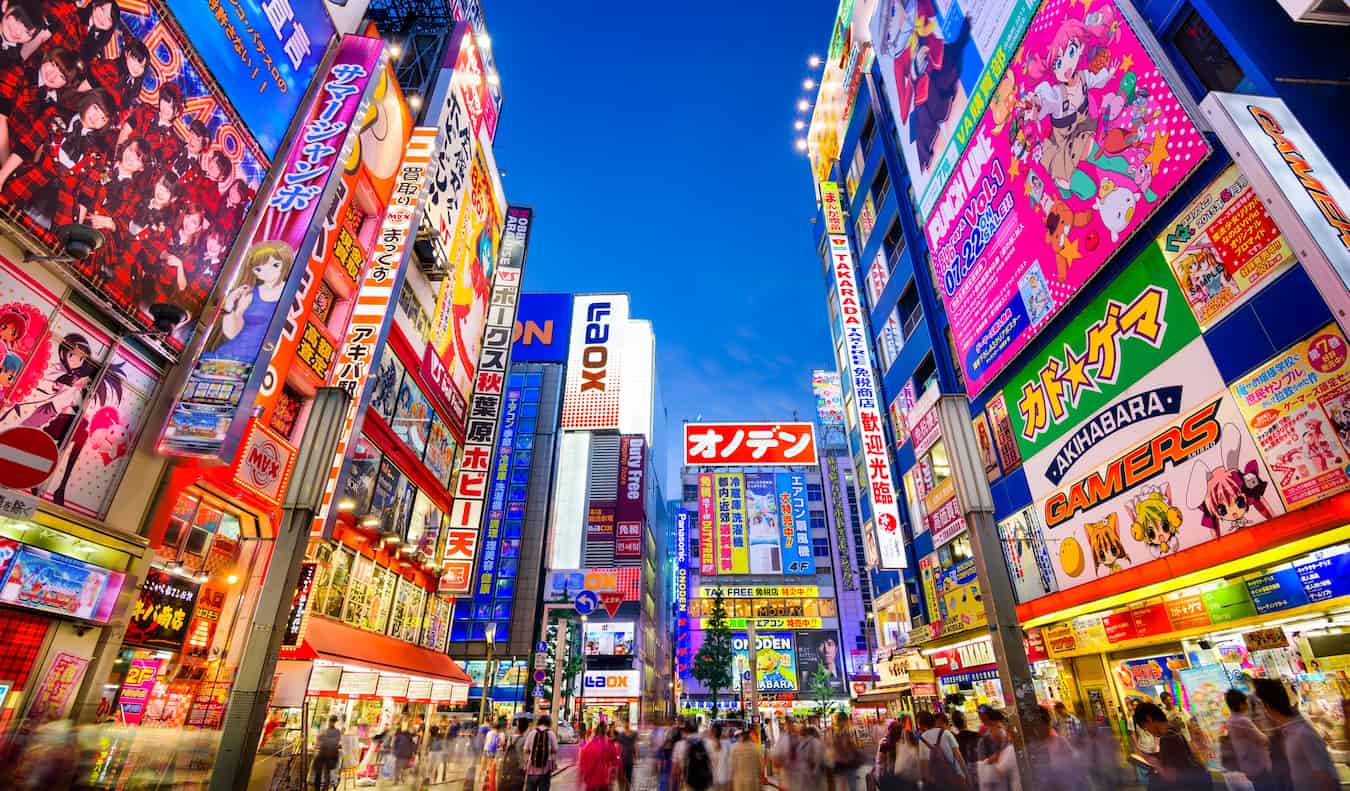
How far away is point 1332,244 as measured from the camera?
6.90 meters

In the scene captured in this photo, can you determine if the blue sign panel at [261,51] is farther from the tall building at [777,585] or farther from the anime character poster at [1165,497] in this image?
the tall building at [777,585]

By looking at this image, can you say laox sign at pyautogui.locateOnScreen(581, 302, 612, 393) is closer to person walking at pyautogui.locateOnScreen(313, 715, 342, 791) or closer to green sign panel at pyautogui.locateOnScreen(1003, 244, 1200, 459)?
green sign panel at pyautogui.locateOnScreen(1003, 244, 1200, 459)

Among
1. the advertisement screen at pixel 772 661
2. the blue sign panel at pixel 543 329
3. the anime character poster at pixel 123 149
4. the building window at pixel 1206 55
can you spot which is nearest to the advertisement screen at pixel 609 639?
the advertisement screen at pixel 772 661

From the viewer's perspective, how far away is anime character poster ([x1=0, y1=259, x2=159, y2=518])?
25.7 ft

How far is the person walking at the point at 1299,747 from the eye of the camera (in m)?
3.98

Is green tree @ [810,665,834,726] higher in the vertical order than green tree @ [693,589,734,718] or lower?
lower

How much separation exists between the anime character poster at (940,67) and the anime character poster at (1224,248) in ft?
25.5

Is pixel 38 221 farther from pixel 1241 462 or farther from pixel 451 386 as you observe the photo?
pixel 1241 462

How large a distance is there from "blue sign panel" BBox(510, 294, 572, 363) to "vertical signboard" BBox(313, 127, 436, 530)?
39.7 meters

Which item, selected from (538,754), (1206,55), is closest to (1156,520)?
(1206,55)

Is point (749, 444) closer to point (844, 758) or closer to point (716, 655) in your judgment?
point (844, 758)

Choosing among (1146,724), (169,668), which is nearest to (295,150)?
(169,668)

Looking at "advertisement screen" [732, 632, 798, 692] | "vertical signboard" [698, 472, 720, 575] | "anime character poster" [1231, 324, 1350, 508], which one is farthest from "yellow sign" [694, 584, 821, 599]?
"anime character poster" [1231, 324, 1350, 508]

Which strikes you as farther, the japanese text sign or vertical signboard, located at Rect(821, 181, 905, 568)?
the japanese text sign
